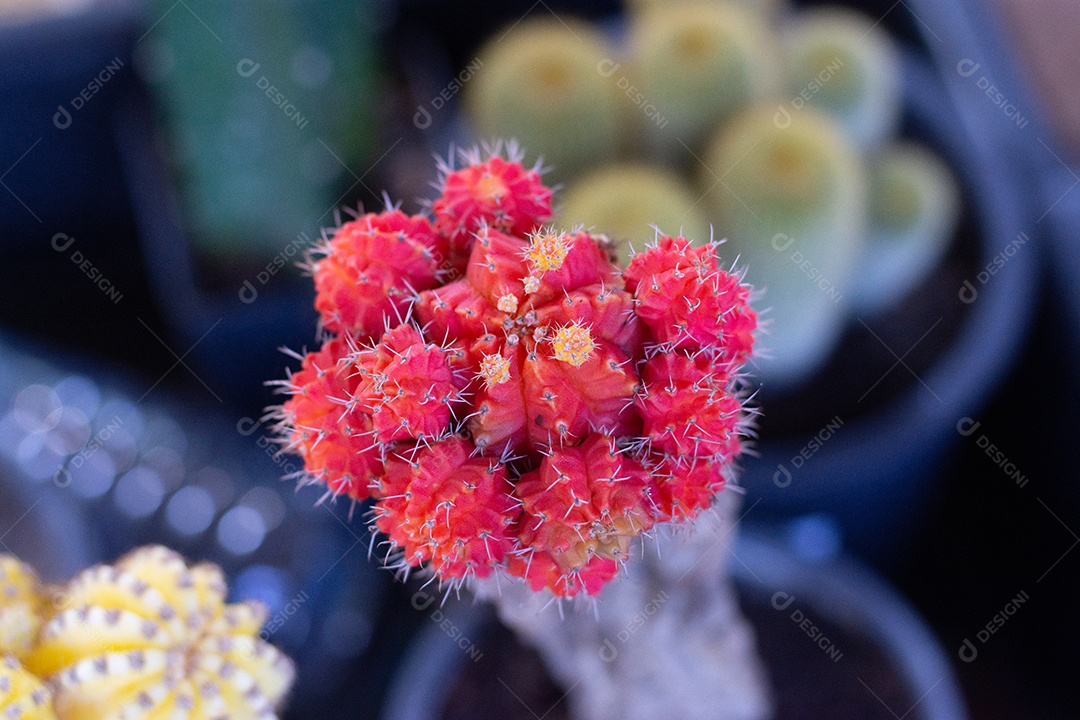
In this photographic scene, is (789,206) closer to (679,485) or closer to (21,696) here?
(679,485)

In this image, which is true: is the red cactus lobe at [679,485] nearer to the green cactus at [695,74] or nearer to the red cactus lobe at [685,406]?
the red cactus lobe at [685,406]

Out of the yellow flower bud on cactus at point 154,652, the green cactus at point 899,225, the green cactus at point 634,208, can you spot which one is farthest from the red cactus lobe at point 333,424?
the green cactus at point 899,225

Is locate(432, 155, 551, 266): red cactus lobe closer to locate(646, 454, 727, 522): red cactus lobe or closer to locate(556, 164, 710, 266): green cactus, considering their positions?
locate(646, 454, 727, 522): red cactus lobe


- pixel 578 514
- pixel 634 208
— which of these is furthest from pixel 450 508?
pixel 634 208

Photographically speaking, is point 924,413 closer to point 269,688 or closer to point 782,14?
point 782,14

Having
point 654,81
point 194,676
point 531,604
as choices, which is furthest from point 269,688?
point 654,81
